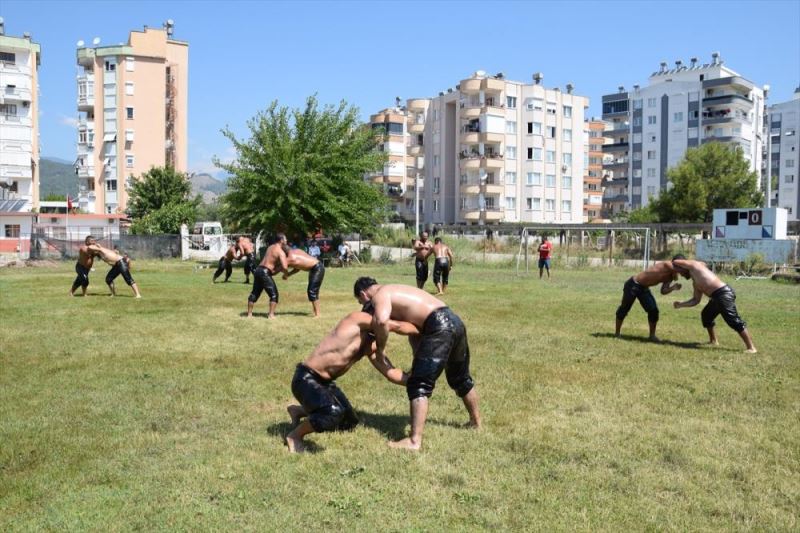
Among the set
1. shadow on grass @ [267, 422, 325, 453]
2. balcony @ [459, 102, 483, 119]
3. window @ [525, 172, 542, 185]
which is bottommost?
shadow on grass @ [267, 422, 325, 453]

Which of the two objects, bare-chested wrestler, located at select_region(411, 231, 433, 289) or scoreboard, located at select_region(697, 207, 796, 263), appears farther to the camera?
scoreboard, located at select_region(697, 207, 796, 263)

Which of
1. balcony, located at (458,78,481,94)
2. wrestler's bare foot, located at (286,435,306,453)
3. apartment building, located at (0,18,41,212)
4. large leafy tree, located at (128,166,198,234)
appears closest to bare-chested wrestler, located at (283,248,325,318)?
wrestler's bare foot, located at (286,435,306,453)

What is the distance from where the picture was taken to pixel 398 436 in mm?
6715

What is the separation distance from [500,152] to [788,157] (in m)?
49.1

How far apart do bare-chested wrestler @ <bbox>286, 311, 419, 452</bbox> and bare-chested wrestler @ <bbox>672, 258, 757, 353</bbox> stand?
7076mm

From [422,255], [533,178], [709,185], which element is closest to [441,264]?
[422,255]

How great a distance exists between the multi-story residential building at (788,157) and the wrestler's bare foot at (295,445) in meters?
104

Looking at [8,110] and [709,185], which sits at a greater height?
[8,110]

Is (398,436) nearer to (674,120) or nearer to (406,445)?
(406,445)

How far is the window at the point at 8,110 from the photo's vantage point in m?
64.1

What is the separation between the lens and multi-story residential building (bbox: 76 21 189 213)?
73.4m

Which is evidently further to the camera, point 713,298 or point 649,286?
point 649,286

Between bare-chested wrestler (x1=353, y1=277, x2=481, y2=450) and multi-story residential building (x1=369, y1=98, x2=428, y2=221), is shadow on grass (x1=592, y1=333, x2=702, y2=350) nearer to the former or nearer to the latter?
bare-chested wrestler (x1=353, y1=277, x2=481, y2=450)

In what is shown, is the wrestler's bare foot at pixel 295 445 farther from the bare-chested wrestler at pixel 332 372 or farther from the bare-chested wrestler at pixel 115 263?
the bare-chested wrestler at pixel 115 263
